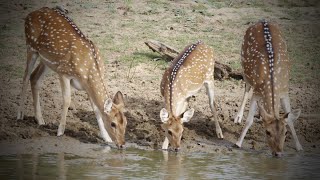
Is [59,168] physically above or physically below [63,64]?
below

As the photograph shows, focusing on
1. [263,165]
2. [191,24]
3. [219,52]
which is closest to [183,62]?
[263,165]

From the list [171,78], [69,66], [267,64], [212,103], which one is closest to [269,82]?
[267,64]

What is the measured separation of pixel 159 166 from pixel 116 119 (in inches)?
42.9

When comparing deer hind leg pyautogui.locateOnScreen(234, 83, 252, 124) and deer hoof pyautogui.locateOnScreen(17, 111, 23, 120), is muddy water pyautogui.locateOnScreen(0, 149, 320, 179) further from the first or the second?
deer hoof pyautogui.locateOnScreen(17, 111, 23, 120)

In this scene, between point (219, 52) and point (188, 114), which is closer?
point (188, 114)

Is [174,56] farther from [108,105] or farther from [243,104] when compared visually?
[108,105]

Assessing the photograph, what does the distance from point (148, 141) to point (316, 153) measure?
222 cm

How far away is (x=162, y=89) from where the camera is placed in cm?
1197

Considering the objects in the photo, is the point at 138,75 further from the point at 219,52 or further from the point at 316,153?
the point at 316,153

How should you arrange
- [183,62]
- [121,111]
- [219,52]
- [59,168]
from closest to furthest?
1. [59,168]
2. [121,111]
3. [183,62]
4. [219,52]

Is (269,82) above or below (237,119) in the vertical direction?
above

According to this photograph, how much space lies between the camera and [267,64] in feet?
39.2

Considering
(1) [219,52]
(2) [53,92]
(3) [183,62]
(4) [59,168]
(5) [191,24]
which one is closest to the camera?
(4) [59,168]

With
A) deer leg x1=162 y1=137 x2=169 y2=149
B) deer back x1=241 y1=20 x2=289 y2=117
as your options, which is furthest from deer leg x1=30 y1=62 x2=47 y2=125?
deer back x1=241 y1=20 x2=289 y2=117
